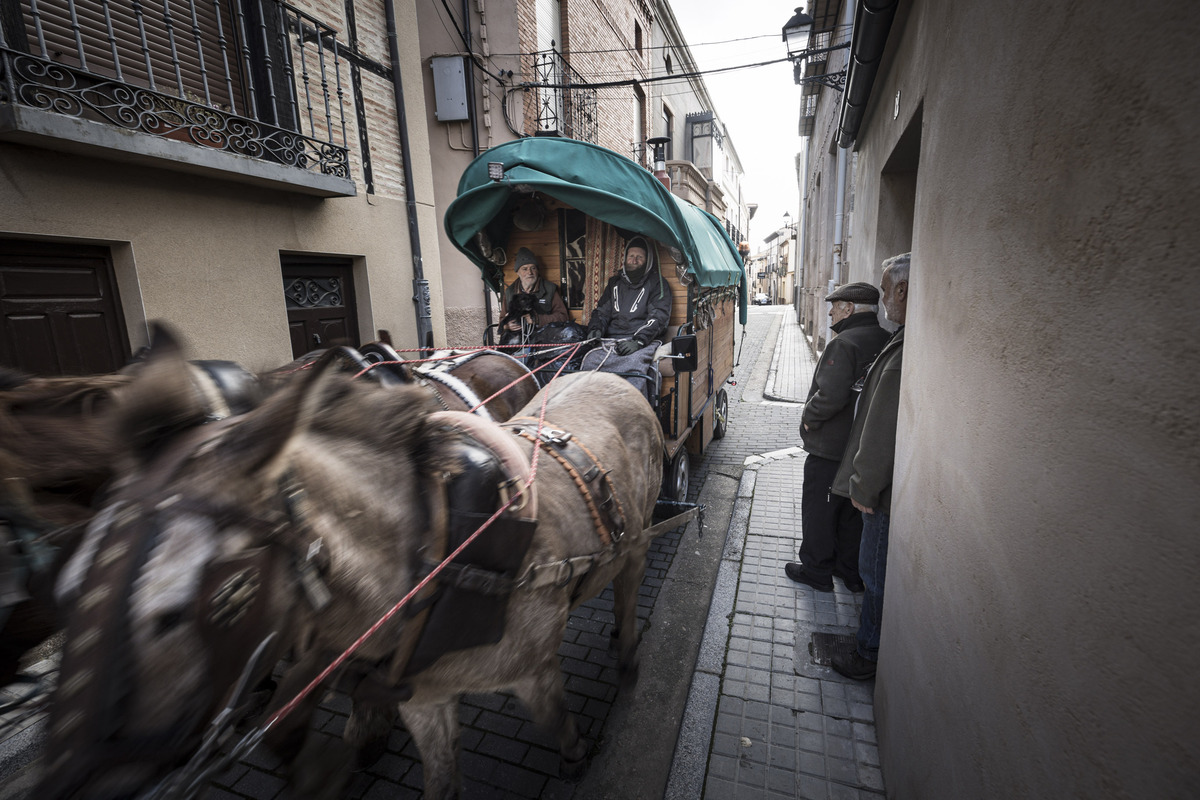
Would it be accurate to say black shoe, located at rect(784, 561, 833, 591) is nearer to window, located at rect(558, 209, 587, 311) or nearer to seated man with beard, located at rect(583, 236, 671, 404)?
seated man with beard, located at rect(583, 236, 671, 404)

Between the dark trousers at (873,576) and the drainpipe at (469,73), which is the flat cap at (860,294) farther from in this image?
the drainpipe at (469,73)

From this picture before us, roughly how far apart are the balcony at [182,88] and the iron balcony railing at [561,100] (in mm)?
5248

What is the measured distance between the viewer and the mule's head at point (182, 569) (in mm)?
807

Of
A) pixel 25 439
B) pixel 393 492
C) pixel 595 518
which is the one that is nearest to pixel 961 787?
pixel 595 518

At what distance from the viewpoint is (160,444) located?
107cm

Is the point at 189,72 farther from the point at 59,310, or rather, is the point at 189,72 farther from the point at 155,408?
the point at 155,408

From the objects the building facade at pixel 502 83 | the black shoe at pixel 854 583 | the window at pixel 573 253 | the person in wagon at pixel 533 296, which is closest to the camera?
the black shoe at pixel 854 583

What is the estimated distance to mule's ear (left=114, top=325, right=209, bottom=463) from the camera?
3.44ft

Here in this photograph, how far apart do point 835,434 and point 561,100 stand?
33.6 feet

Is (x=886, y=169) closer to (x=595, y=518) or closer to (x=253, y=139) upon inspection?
(x=595, y=518)

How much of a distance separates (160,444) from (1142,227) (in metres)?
1.76

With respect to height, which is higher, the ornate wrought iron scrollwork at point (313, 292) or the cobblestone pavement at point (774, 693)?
the ornate wrought iron scrollwork at point (313, 292)

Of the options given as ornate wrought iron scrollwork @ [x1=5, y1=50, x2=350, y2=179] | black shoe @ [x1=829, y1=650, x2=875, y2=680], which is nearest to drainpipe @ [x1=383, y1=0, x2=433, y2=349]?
ornate wrought iron scrollwork @ [x1=5, y1=50, x2=350, y2=179]

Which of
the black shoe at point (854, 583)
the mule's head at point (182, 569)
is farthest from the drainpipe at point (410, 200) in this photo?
the mule's head at point (182, 569)
